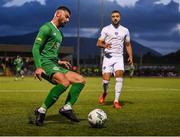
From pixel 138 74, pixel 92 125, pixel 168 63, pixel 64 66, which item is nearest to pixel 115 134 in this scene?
pixel 92 125

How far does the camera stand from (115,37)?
1372 centimetres

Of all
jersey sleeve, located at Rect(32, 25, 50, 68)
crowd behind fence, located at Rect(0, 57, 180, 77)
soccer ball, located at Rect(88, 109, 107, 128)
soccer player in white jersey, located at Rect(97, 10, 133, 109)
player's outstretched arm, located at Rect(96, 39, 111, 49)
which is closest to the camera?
soccer ball, located at Rect(88, 109, 107, 128)

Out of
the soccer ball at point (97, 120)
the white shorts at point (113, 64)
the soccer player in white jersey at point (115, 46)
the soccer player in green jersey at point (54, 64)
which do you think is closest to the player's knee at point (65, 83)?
the soccer player in green jersey at point (54, 64)

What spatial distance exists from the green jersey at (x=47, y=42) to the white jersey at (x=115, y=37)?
4538mm

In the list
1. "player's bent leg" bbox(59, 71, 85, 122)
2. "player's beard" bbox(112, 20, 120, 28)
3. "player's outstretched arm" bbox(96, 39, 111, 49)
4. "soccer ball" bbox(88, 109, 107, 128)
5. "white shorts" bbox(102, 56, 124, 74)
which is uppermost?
"player's beard" bbox(112, 20, 120, 28)

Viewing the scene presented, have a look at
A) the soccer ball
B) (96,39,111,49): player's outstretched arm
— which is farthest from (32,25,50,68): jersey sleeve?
(96,39,111,49): player's outstretched arm

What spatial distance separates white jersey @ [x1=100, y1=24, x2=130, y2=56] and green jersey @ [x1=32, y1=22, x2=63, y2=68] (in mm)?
4538

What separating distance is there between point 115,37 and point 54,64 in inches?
187

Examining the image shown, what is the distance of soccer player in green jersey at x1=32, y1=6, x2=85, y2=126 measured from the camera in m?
9.05

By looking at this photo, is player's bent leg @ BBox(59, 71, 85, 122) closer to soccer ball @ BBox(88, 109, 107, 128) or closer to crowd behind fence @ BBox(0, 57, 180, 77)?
soccer ball @ BBox(88, 109, 107, 128)

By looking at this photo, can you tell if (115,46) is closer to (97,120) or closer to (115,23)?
(115,23)

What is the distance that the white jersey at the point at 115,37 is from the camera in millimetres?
13711

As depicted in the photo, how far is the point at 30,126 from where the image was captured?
28.8 feet

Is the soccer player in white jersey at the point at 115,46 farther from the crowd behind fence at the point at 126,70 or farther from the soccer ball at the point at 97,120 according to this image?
the crowd behind fence at the point at 126,70
